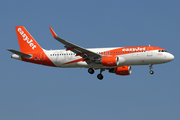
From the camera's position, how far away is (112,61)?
164 feet

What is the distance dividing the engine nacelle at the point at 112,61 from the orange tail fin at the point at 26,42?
12.0m

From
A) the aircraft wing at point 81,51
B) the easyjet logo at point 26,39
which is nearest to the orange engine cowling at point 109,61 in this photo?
the aircraft wing at point 81,51

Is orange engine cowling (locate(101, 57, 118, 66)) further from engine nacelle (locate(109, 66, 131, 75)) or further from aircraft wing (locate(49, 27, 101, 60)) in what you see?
engine nacelle (locate(109, 66, 131, 75))

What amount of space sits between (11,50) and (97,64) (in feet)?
43.9

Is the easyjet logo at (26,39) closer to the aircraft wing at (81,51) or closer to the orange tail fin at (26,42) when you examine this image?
the orange tail fin at (26,42)

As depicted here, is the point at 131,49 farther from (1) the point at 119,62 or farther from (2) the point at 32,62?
(2) the point at 32,62

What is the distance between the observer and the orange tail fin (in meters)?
57.4

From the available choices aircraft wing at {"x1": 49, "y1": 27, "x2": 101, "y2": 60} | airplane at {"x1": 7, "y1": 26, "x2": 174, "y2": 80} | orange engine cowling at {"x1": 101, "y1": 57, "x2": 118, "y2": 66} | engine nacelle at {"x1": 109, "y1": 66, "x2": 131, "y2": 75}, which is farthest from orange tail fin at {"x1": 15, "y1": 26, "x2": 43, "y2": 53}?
engine nacelle at {"x1": 109, "y1": 66, "x2": 131, "y2": 75}

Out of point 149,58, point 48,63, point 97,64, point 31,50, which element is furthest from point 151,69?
point 31,50

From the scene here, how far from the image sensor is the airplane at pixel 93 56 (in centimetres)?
5038

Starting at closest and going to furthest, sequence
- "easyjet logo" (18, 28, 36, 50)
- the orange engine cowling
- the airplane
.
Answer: the orange engine cowling, the airplane, "easyjet logo" (18, 28, 36, 50)

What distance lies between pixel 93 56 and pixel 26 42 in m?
13.3

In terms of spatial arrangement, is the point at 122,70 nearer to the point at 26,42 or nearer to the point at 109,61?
the point at 109,61

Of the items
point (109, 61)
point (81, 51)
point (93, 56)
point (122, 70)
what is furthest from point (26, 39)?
point (122, 70)
